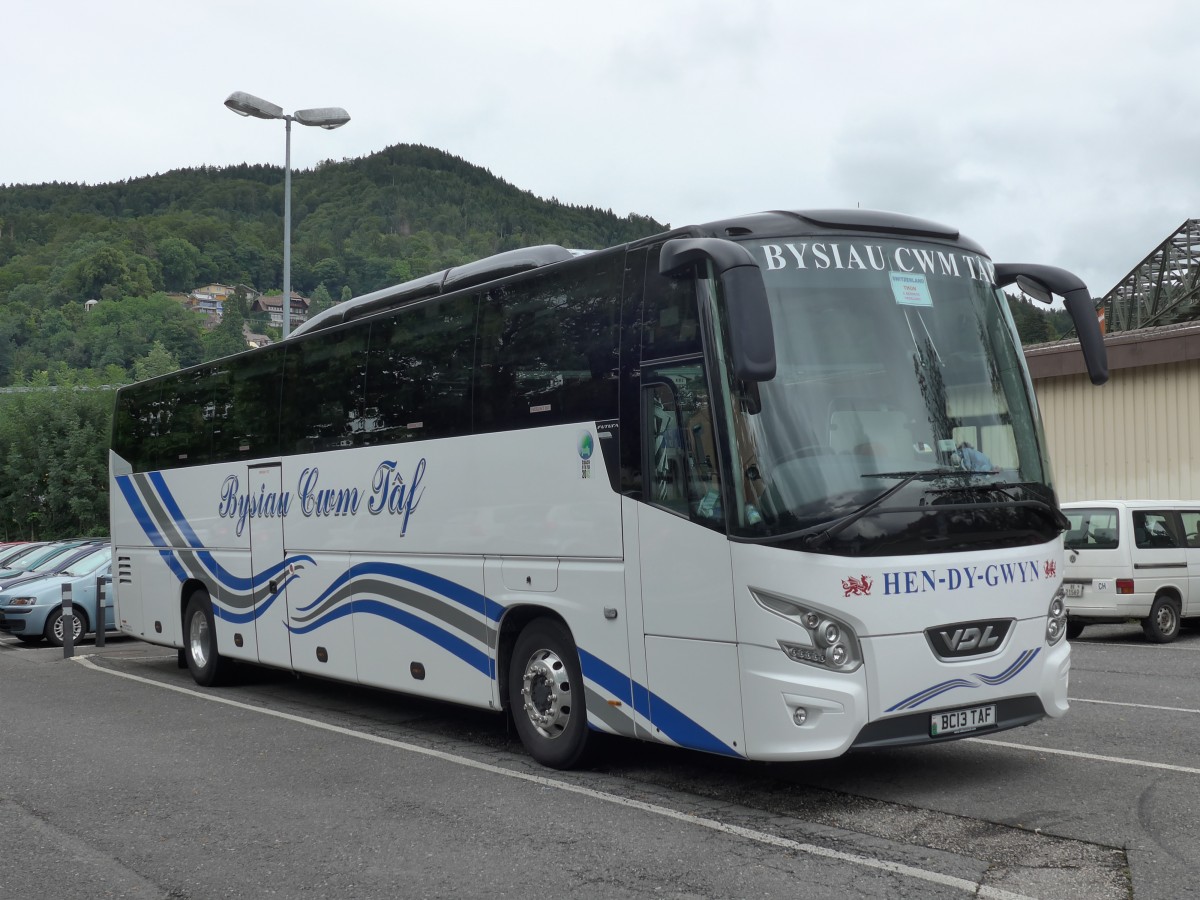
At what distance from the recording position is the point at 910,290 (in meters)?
7.33

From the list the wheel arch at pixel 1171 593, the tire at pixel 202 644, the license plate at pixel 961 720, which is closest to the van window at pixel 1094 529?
the wheel arch at pixel 1171 593

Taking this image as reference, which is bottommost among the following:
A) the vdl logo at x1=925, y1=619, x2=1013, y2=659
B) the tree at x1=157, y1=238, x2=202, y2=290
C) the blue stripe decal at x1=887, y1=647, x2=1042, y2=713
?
the blue stripe decal at x1=887, y1=647, x2=1042, y2=713

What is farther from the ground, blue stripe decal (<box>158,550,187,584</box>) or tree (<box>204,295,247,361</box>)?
tree (<box>204,295,247,361</box>)

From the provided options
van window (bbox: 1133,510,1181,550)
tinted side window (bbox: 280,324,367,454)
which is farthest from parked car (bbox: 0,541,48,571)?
van window (bbox: 1133,510,1181,550)

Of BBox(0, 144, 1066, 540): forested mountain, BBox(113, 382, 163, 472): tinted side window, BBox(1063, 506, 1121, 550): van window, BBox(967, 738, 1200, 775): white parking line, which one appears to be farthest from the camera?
BBox(0, 144, 1066, 540): forested mountain

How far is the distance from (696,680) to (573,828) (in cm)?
107

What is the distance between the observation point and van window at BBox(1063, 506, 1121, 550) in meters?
15.9

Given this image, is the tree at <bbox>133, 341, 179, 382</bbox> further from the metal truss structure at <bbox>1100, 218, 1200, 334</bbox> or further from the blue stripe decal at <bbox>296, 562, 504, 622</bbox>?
the blue stripe decal at <bbox>296, 562, 504, 622</bbox>

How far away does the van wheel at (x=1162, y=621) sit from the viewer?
15953mm

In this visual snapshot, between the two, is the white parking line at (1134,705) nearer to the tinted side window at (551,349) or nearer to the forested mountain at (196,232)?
the tinted side window at (551,349)

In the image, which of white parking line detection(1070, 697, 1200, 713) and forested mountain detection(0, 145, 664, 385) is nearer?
white parking line detection(1070, 697, 1200, 713)

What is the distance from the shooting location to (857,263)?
7.25 metres

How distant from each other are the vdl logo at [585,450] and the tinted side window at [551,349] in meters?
0.12

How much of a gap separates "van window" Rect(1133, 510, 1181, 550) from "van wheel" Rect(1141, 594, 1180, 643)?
0.69 m
